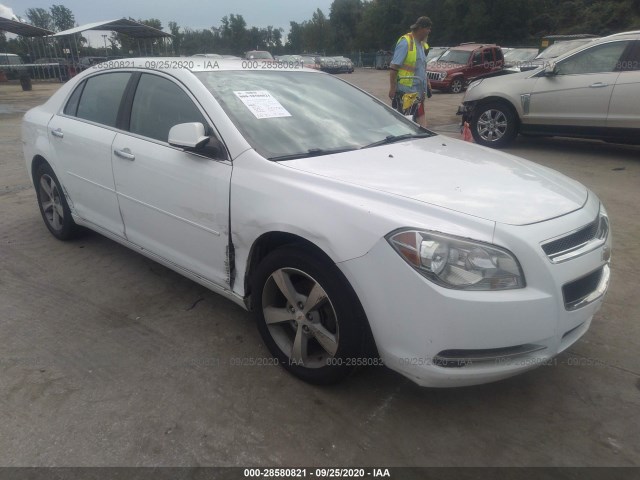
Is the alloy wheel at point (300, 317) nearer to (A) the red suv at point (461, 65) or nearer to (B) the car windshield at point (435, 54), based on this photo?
(A) the red suv at point (461, 65)

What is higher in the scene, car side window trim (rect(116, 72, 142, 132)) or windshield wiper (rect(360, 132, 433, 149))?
car side window trim (rect(116, 72, 142, 132))

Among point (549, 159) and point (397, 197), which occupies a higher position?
point (397, 197)

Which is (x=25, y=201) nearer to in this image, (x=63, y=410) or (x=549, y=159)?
(x=63, y=410)

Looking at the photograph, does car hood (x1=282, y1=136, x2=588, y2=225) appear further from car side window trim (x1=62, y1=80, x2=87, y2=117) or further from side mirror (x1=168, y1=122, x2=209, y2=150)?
car side window trim (x1=62, y1=80, x2=87, y2=117)

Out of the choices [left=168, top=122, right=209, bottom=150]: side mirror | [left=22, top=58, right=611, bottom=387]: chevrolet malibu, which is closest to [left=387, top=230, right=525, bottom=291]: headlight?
[left=22, top=58, right=611, bottom=387]: chevrolet malibu

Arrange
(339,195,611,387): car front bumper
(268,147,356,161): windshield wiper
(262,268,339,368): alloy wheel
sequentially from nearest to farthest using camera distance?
(339,195,611,387): car front bumper < (262,268,339,368): alloy wheel < (268,147,356,161): windshield wiper

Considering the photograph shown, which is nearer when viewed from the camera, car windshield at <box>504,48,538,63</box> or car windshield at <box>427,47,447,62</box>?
car windshield at <box>427,47,447,62</box>

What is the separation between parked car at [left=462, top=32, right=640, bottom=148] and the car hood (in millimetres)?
5062

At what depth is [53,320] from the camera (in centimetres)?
322

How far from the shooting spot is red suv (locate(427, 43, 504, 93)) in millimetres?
19938

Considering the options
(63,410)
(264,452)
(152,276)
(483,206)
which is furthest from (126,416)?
(483,206)

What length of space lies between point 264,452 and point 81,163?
267 cm

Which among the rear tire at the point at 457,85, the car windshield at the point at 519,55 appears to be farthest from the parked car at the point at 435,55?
the car windshield at the point at 519,55

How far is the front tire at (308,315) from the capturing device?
224 cm
